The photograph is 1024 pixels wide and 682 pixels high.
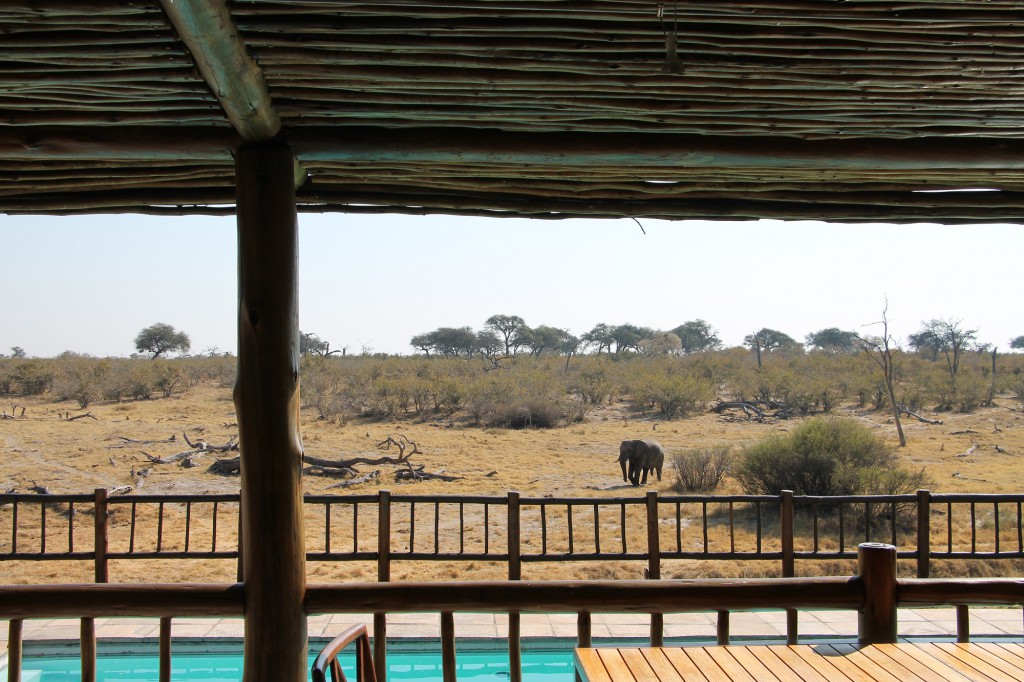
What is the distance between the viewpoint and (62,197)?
2637mm

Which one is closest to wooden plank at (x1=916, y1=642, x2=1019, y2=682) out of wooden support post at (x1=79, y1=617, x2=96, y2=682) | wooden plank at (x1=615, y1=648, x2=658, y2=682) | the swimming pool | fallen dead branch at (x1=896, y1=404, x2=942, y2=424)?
wooden plank at (x1=615, y1=648, x2=658, y2=682)

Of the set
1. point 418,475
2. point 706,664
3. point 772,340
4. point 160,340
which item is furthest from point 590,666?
point 772,340

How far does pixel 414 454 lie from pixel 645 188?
12.0 m

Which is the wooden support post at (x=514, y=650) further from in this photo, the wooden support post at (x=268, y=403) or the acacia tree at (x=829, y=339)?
the acacia tree at (x=829, y=339)

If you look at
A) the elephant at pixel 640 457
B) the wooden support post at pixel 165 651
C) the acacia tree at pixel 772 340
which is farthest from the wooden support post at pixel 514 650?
the acacia tree at pixel 772 340

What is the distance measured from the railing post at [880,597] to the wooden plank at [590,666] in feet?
2.82

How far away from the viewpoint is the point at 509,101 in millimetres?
2018

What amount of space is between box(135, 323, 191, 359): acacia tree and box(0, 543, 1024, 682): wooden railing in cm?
3494

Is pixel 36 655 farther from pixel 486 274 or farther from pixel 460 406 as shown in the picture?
pixel 486 274

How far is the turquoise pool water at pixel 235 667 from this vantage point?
5.62 m

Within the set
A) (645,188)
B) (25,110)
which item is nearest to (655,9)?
(645,188)

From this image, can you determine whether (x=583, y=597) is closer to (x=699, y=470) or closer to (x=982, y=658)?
(x=982, y=658)

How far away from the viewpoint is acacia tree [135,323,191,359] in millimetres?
34531

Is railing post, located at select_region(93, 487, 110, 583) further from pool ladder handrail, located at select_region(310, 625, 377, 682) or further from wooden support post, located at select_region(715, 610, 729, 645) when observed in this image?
wooden support post, located at select_region(715, 610, 729, 645)
